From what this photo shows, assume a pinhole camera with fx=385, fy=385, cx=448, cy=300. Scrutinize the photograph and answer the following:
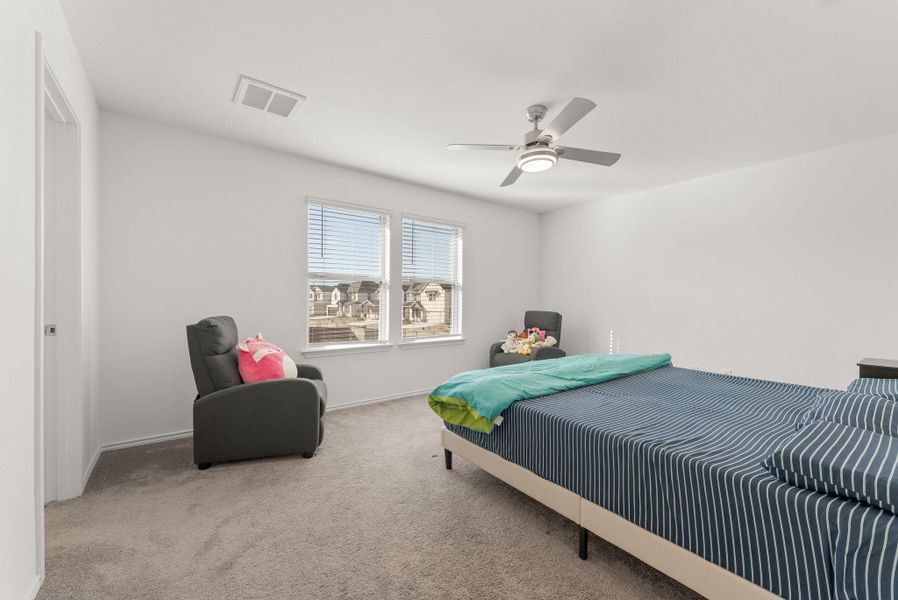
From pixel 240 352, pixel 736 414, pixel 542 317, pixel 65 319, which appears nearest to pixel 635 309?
pixel 542 317

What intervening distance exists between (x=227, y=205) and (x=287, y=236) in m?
0.57

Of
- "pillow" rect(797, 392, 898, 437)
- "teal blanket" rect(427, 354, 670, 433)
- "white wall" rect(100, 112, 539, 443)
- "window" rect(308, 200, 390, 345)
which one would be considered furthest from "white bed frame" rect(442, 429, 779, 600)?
"white wall" rect(100, 112, 539, 443)

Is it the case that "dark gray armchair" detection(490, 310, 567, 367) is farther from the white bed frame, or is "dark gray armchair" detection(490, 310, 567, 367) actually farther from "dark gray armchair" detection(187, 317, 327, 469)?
"dark gray armchair" detection(187, 317, 327, 469)

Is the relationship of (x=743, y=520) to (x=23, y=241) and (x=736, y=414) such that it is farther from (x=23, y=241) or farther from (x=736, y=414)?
(x=23, y=241)

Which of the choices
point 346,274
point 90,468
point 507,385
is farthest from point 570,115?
point 90,468

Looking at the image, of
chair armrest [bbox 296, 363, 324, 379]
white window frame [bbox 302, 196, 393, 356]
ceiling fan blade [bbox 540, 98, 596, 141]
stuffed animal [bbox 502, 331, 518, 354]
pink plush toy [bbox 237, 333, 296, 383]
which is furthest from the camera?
stuffed animal [bbox 502, 331, 518, 354]

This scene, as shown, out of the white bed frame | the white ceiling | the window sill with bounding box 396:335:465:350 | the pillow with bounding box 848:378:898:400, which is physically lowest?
the white bed frame

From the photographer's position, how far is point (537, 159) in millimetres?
2613

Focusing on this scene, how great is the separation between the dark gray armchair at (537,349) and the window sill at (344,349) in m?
1.43

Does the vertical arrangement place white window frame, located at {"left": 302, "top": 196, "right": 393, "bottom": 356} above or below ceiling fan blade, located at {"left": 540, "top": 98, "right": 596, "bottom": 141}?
below

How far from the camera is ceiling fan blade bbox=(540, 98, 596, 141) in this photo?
2.12 m

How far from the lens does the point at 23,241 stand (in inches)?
57.4

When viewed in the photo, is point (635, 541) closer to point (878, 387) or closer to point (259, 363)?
point (878, 387)

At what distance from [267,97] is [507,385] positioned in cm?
256
